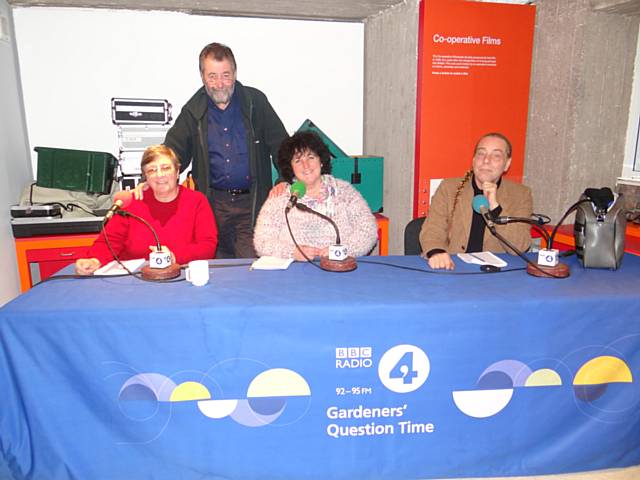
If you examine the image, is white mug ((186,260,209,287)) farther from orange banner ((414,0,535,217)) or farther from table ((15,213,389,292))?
orange banner ((414,0,535,217))

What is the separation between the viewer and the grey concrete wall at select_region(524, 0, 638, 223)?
3055 millimetres

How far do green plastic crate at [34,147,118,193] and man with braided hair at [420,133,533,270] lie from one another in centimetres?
255

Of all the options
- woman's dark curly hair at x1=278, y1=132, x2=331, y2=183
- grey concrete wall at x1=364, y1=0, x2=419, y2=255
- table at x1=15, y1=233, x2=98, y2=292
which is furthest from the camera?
grey concrete wall at x1=364, y1=0, x2=419, y2=255

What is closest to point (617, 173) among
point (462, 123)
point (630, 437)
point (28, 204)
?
point (462, 123)

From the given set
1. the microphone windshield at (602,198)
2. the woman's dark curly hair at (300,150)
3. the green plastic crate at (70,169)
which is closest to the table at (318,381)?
the microphone windshield at (602,198)

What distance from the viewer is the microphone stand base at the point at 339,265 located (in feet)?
6.29

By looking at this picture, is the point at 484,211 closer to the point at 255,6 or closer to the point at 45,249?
the point at 255,6

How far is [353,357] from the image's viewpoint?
1.57m

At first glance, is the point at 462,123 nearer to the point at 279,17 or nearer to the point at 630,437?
the point at 279,17

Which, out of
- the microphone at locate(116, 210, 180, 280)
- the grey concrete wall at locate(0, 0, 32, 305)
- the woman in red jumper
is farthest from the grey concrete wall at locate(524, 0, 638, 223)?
the grey concrete wall at locate(0, 0, 32, 305)

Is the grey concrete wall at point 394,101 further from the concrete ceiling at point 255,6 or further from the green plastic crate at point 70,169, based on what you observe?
the green plastic crate at point 70,169

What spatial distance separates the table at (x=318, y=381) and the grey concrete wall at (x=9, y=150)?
186 cm

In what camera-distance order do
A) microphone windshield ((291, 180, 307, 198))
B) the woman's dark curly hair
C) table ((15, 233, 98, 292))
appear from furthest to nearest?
table ((15, 233, 98, 292)) → the woman's dark curly hair → microphone windshield ((291, 180, 307, 198))

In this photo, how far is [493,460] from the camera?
65.3 inches
